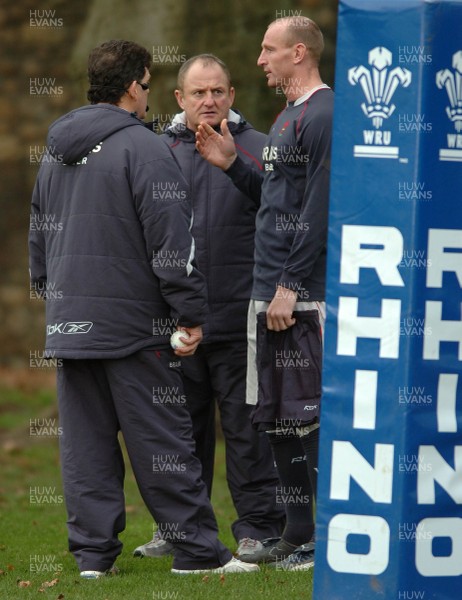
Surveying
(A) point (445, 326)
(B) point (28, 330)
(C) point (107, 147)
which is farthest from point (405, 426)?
(B) point (28, 330)

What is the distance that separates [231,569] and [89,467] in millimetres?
778

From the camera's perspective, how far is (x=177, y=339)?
559 cm

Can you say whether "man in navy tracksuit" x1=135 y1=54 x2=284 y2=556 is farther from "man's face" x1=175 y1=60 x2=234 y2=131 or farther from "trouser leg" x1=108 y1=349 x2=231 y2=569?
"trouser leg" x1=108 y1=349 x2=231 y2=569

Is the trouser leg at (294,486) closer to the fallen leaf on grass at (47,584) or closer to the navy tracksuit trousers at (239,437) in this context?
the navy tracksuit trousers at (239,437)

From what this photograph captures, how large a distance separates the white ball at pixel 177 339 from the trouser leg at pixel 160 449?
0.06m

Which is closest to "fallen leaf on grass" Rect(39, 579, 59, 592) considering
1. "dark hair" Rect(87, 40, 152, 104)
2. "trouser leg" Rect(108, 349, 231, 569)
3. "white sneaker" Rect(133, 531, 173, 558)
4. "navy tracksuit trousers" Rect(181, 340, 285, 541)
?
"trouser leg" Rect(108, 349, 231, 569)

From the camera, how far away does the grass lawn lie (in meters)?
5.34

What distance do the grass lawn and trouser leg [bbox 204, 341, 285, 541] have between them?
1.47ft

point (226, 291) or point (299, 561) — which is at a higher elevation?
point (226, 291)

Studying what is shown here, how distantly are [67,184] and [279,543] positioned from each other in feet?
6.42

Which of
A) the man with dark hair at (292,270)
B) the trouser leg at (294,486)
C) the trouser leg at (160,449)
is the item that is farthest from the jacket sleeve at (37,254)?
the trouser leg at (294,486)

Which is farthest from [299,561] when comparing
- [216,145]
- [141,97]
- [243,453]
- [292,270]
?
[141,97]

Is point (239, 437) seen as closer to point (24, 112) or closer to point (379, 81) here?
point (379, 81)

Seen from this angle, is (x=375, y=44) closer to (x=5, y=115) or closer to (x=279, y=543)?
(x=279, y=543)
